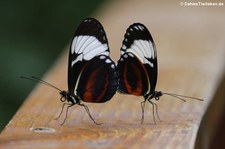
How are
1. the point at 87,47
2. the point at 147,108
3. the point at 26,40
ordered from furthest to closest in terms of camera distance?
the point at 26,40, the point at 87,47, the point at 147,108

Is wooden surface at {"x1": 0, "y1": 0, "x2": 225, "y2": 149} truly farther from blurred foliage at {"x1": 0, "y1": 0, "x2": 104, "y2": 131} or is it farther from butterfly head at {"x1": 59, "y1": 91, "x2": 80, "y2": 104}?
blurred foliage at {"x1": 0, "y1": 0, "x2": 104, "y2": 131}

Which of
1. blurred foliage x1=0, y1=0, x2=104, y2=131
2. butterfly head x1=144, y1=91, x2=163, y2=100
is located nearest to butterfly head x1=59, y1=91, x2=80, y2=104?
butterfly head x1=144, y1=91, x2=163, y2=100

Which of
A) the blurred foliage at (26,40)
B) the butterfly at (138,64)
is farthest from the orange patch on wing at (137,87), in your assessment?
the blurred foliage at (26,40)

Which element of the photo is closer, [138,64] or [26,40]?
[138,64]

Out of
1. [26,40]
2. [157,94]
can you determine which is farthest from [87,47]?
[26,40]

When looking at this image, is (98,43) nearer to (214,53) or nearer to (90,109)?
(90,109)

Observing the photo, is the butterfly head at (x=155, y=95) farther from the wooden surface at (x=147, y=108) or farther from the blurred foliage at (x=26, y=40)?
the blurred foliage at (x=26, y=40)

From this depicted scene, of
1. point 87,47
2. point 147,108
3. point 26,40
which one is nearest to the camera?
point 147,108

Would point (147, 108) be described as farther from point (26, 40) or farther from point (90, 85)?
point (26, 40)
